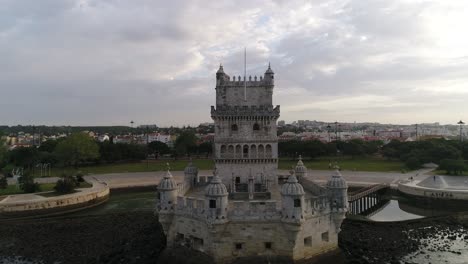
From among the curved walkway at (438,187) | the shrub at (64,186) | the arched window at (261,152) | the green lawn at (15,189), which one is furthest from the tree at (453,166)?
the green lawn at (15,189)

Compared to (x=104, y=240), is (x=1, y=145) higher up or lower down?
higher up

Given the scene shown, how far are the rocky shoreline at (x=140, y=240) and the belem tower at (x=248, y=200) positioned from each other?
174 cm

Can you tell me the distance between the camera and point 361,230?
36281 millimetres

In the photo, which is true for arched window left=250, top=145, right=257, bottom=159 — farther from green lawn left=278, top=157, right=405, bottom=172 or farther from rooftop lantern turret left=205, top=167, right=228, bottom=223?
green lawn left=278, top=157, right=405, bottom=172

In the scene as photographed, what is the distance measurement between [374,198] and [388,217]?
1098 centimetres

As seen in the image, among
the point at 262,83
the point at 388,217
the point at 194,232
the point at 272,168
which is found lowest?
the point at 388,217

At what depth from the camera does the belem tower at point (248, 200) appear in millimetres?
24156

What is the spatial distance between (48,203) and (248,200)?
30.1 meters

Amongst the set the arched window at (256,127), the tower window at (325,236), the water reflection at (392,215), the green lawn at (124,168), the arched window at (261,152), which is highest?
the arched window at (256,127)

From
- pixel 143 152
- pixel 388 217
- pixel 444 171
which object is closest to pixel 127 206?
pixel 388 217

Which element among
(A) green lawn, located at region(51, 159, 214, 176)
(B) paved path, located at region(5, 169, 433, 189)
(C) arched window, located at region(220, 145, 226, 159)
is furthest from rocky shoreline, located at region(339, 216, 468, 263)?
(A) green lawn, located at region(51, 159, 214, 176)

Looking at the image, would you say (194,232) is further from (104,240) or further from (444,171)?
(444,171)

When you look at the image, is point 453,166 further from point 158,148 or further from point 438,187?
point 158,148

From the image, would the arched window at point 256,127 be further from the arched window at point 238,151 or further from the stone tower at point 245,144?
the arched window at point 238,151
